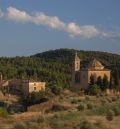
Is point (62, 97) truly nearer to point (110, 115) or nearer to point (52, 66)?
point (110, 115)

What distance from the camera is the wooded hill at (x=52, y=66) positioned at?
97688mm

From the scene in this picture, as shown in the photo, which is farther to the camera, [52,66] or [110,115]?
[52,66]

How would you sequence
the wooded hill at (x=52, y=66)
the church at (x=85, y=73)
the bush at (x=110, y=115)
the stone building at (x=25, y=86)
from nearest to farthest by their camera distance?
1. the bush at (x=110, y=115)
2. the church at (x=85, y=73)
3. the stone building at (x=25, y=86)
4. the wooded hill at (x=52, y=66)

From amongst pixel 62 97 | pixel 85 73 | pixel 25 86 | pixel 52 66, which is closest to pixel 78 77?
pixel 85 73

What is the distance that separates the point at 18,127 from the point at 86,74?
55.2 meters

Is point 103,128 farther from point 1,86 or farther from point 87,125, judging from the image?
point 1,86

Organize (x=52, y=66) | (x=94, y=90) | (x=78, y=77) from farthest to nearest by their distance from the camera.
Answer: (x=52, y=66), (x=78, y=77), (x=94, y=90)

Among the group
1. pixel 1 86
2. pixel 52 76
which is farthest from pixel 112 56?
pixel 1 86

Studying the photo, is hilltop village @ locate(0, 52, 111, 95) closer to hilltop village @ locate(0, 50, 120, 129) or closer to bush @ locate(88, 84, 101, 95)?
hilltop village @ locate(0, 50, 120, 129)

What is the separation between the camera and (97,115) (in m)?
24.5

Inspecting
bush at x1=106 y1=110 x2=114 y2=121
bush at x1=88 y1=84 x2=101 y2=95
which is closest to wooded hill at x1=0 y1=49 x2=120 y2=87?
bush at x1=88 y1=84 x2=101 y2=95

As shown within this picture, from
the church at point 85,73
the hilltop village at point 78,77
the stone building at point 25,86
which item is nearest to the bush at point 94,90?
the hilltop village at point 78,77

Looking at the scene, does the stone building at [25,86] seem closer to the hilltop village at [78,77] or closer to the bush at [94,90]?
the hilltop village at [78,77]

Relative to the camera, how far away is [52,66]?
12056 centimetres
